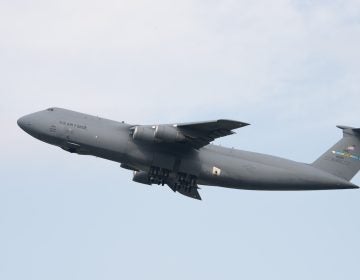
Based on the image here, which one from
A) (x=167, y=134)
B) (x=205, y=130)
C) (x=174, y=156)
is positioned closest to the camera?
(x=167, y=134)

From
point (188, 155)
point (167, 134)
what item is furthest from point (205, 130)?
point (188, 155)

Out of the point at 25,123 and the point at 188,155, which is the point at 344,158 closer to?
the point at 188,155

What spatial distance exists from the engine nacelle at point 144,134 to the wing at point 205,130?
3.08 feet

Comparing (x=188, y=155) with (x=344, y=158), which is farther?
(x=344, y=158)

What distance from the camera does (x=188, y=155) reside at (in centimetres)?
3027

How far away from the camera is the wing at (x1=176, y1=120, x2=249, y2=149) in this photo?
2853cm

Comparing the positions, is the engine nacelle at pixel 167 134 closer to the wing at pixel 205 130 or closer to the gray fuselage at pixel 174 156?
the wing at pixel 205 130

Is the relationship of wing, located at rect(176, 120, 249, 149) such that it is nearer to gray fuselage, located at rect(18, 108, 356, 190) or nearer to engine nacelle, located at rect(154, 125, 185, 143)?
engine nacelle, located at rect(154, 125, 185, 143)

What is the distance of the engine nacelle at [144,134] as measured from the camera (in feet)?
95.5

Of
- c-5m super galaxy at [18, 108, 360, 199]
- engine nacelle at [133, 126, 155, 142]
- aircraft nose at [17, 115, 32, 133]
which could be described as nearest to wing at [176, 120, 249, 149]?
c-5m super galaxy at [18, 108, 360, 199]

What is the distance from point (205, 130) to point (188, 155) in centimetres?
149

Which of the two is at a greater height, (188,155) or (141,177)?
(188,155)

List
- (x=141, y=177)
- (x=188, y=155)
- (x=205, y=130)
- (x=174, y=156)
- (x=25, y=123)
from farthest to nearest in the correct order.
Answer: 1. (x=141, y=177)
2. (x=188, y=155)
3. (x=174, y=156)
4. (x=25, y=123)
5. (x=205, y=130)

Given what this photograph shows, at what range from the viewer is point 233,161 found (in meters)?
30.6
